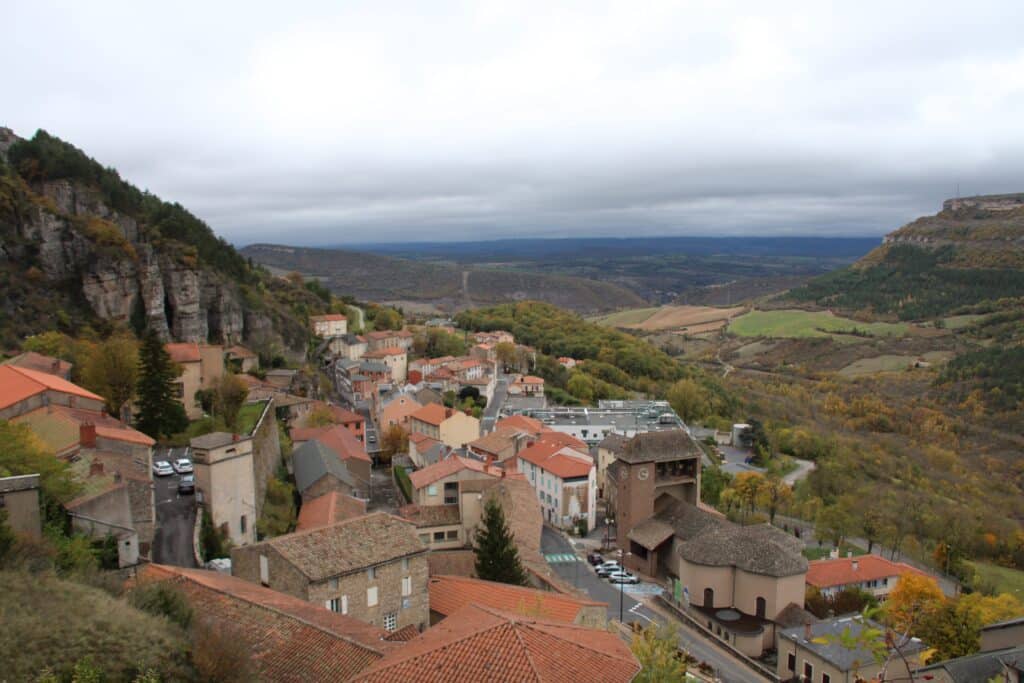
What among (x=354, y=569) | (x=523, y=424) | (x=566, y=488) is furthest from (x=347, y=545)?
(x=523, y=424)

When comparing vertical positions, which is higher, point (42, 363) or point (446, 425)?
point (42, 363)

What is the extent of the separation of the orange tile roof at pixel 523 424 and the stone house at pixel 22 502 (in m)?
37.2

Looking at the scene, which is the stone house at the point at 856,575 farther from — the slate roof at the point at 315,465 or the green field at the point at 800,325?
the green field at the point at 800,325

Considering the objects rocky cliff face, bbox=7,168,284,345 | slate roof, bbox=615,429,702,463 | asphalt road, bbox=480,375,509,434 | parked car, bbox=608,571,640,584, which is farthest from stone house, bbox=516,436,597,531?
rocky cliff face, bbox=7,168,284,345

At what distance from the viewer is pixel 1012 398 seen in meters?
96.6

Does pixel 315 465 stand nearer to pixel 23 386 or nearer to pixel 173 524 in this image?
pixel 173 524

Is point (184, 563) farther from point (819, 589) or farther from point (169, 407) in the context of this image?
point (819, 589)

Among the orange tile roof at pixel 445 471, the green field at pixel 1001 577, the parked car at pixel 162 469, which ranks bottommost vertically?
the green field at pixel 1001 577

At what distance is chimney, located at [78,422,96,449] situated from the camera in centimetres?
2298

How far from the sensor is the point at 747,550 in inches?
1221

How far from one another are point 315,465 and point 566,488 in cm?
1486

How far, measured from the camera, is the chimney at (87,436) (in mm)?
22984

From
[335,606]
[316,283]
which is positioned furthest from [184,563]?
[316,283]

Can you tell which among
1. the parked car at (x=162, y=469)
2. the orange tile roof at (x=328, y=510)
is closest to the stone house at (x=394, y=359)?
the orange tile roof at (x=328, y=510)
